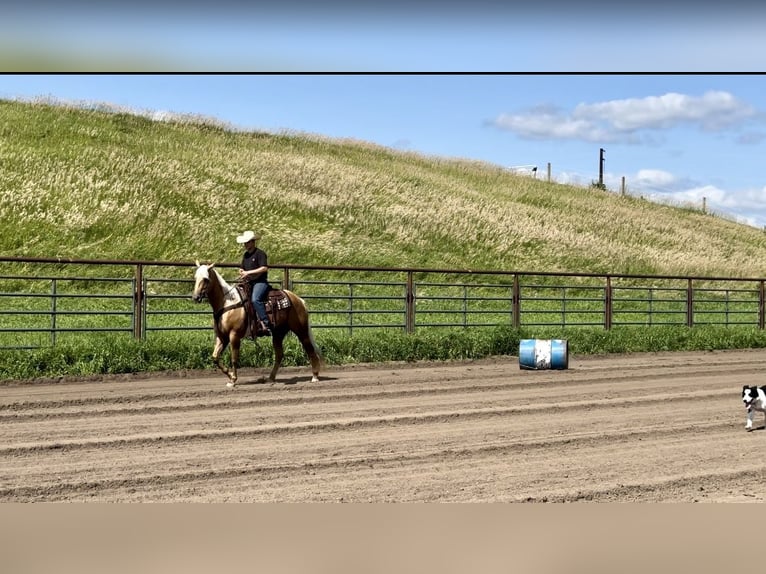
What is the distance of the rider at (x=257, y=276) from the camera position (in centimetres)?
1228

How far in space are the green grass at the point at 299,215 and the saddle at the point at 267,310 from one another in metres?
4.04

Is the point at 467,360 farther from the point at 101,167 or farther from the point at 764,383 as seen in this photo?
the point at 101,167

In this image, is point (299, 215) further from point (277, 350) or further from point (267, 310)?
point (267, 310)

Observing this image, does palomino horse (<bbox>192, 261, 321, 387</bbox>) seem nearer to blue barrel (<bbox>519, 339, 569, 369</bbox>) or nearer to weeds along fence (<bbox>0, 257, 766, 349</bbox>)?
weeds along fence (<bbox>0, 257, 766, 349</bbox>)

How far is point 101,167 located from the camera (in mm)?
36438

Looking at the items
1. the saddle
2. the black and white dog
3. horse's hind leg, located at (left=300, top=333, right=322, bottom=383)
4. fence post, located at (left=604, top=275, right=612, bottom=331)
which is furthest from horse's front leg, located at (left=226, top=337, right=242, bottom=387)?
fence post, located at (left=604, top=275, right=612, bottom=331)

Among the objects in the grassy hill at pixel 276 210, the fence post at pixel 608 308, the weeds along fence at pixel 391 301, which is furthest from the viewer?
the grassy hill at pixel 276 210

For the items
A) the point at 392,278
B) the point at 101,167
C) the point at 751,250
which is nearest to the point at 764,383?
the point at 392,278

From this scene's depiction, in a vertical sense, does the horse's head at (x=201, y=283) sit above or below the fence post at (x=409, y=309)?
above

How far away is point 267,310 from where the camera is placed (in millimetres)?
12469

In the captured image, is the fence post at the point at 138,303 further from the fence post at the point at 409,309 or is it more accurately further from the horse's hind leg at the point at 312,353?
the fence post at the point at 409,309

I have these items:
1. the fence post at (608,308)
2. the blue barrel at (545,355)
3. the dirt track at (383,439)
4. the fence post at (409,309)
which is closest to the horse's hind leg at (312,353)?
the dirt track at (383,439)

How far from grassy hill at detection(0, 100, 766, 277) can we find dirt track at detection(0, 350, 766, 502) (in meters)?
18.1

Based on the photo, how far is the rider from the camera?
40.3 ft
